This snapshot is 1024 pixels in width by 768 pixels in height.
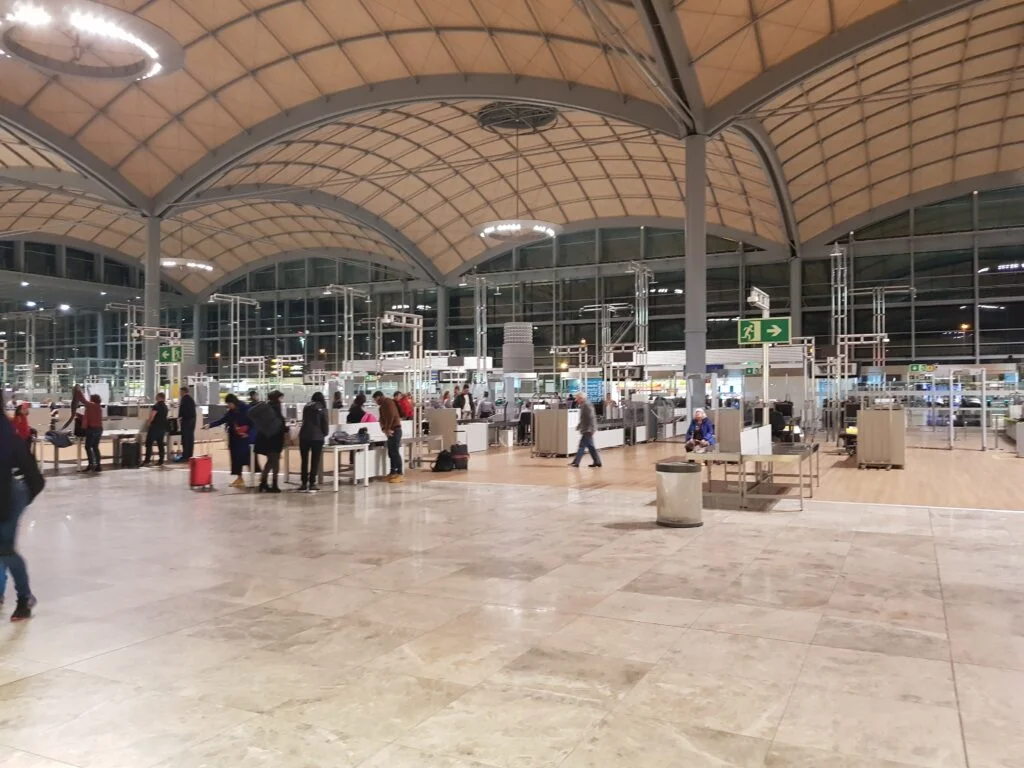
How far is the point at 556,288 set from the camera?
43.3 m

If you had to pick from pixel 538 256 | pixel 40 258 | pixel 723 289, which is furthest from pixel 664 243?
pixel 40 258

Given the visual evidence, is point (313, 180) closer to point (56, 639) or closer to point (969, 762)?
point (56, 639)

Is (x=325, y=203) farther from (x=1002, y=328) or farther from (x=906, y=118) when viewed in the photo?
(x=1002, y=328)

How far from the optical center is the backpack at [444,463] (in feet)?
52.0

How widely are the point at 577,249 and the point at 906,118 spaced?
59.5ft

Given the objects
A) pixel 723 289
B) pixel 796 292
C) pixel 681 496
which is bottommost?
pixel 681 496

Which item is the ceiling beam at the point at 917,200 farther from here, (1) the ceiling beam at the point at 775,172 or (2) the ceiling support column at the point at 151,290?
(2) the ceiling support column at the point at 151,290

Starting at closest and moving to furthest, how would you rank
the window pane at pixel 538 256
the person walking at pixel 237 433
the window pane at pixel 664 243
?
the person walking at pixel 237 433, the window pane at pixel 664 243, the window pane at pixel 538 256

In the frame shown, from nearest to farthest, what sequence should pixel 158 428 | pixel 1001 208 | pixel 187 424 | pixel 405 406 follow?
pixel 405 406 → pixel 158 428 → pixel 187 424 → pixel 1001 208

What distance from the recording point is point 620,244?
4141cm

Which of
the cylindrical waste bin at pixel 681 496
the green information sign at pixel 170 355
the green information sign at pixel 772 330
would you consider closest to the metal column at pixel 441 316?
the green information sign at pixel 170 355

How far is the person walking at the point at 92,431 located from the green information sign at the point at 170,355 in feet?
30.2

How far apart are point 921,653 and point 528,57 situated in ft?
72.0

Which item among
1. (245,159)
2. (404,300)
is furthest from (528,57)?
(404,300)
